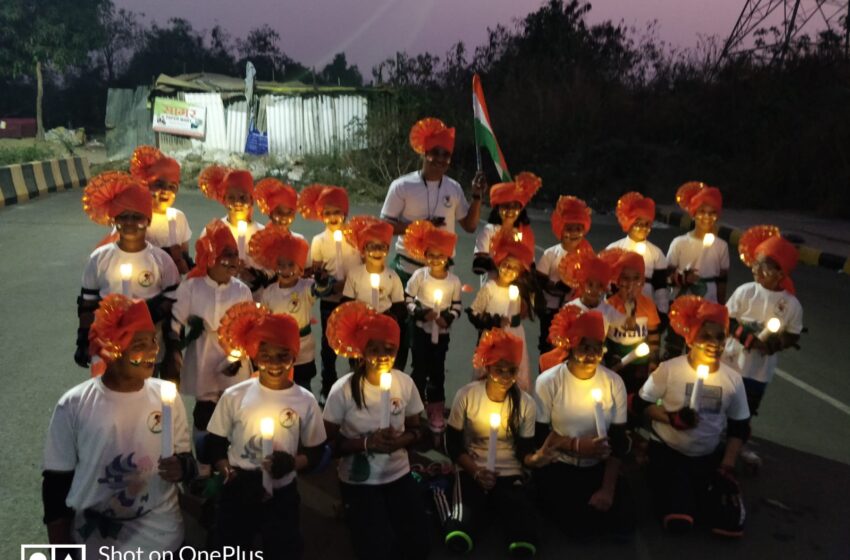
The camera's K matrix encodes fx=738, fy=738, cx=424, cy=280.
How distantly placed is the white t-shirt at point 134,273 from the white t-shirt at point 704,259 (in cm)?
411

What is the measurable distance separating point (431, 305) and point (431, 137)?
1.47 metres

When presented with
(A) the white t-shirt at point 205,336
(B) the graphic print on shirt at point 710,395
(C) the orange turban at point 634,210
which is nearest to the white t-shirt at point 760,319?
(B) the graphic print on shirt at point 710,395

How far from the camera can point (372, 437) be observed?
402cm

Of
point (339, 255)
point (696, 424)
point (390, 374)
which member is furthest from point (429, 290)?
point (696, 424)

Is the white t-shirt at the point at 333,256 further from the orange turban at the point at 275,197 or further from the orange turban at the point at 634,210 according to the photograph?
the orange turban at the point at 634,210

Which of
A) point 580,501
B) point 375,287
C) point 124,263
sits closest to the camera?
point 580,501

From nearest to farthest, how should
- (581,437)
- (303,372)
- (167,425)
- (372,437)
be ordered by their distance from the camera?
(167,425) → (372,437) → (581,437) → (303,372)

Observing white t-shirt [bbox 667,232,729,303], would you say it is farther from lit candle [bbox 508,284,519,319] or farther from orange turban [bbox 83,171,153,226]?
orange turban [bbox 83,171,153,226]

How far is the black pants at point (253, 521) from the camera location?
12.4ft

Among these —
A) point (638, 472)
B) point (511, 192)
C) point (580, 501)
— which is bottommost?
point (638, 472)

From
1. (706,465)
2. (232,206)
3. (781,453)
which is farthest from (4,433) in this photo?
(781,453)

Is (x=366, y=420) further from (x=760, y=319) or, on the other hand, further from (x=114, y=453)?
(x=760, y=319)

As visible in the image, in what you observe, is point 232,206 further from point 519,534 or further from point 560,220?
point 519,534

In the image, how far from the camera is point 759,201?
1906cm
